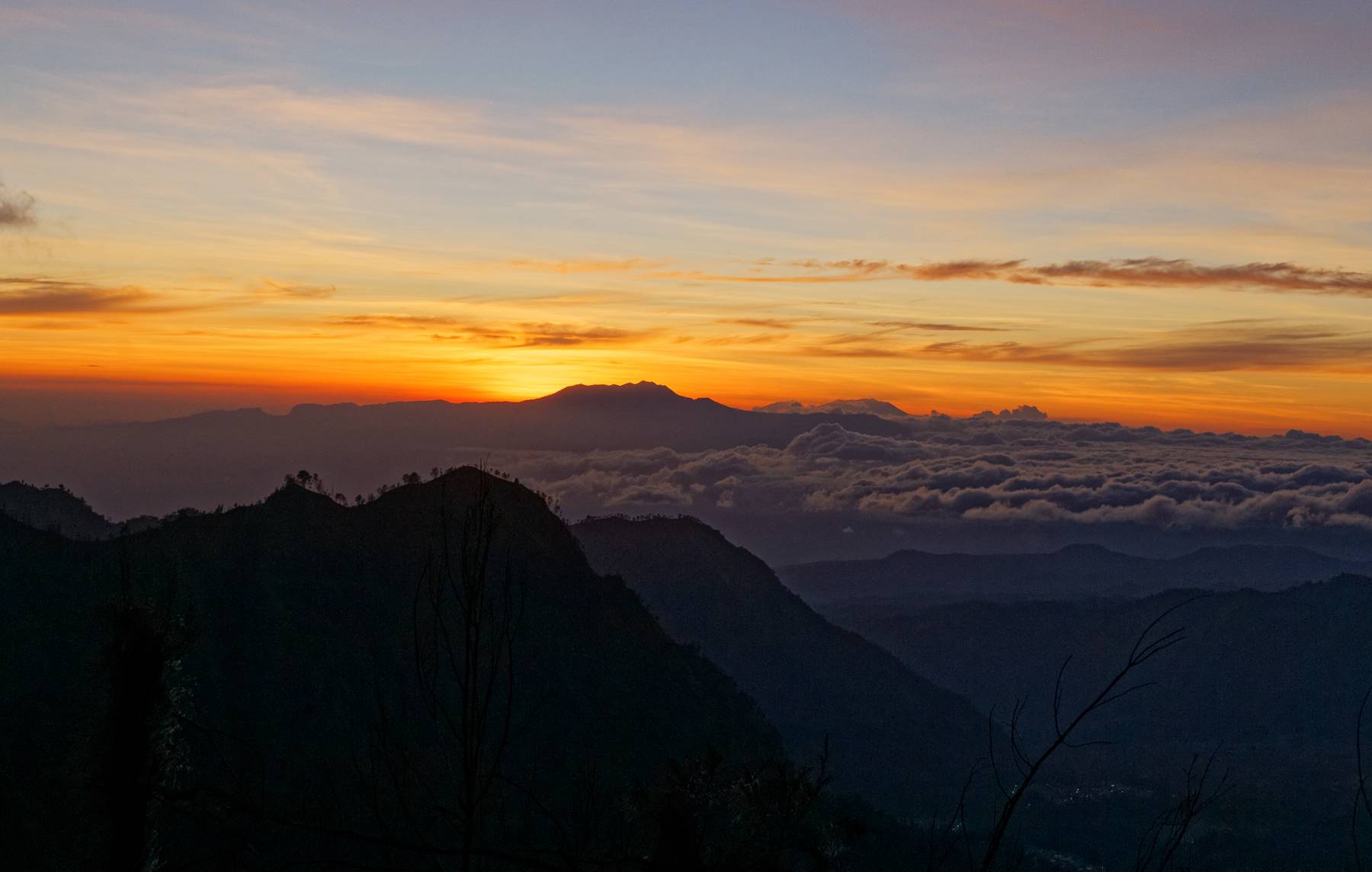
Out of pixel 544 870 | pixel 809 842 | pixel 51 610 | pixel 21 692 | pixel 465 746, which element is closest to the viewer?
pixel 544 870

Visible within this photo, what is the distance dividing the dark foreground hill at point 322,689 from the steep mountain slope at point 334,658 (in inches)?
15.0

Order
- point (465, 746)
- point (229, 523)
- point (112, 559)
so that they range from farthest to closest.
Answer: point (229, 523)
point (112, 559)
point (465, 746)

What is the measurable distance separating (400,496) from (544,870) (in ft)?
624

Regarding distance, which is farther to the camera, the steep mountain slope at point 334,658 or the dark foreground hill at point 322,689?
the steep mountain slope at point 334,658

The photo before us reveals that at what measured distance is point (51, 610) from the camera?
120 meters

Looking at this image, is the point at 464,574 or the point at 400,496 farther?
the point at 400,496

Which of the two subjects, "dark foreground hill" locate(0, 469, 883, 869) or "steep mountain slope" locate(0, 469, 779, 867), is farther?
"steep mountain slope" locate(0, 469, 779, 867)

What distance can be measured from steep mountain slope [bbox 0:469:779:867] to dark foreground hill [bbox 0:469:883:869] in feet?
1.25

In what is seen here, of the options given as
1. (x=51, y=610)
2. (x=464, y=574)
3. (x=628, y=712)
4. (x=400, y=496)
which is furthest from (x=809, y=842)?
(x=400, y=496)

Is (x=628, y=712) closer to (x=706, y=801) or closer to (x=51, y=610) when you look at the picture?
(x=51, y=610)

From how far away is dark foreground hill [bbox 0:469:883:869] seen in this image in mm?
13289

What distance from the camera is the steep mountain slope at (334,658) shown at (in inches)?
4033

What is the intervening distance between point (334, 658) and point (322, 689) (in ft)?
24.7

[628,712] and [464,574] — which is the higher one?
[464,574]
